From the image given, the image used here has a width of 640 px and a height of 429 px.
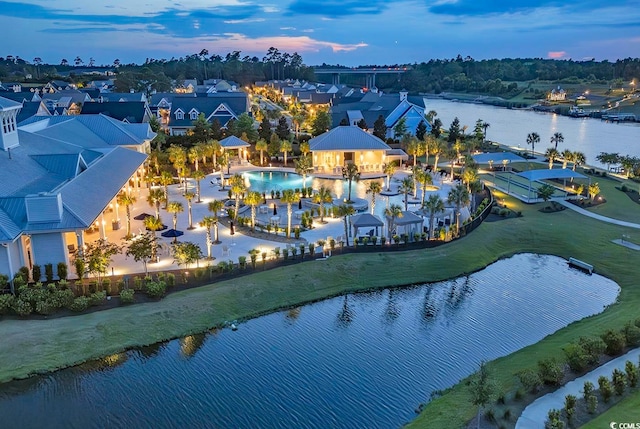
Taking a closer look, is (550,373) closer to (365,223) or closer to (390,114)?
(365,223)

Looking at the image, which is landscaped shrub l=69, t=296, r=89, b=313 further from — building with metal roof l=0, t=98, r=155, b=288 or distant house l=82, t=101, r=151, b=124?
distant house l=82, t=101, r=151, b=124

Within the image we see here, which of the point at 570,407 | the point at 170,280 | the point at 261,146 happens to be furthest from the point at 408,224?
the point at 261,146

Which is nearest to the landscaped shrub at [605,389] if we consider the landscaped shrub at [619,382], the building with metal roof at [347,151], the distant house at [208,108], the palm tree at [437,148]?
the landscaped shrub at [619,382]

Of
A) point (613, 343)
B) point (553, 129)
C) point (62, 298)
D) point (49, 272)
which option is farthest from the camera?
point (553, 129)

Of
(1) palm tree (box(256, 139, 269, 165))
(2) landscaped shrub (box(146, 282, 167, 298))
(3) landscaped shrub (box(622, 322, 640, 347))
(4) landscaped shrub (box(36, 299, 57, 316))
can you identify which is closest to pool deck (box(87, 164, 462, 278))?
(2) landscaped shrub (box(146, 282, 167, 298))

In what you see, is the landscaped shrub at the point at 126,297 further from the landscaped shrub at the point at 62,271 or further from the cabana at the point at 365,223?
the cabana at the point at 365,223

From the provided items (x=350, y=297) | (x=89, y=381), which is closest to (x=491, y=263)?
(x=350, y=297)
